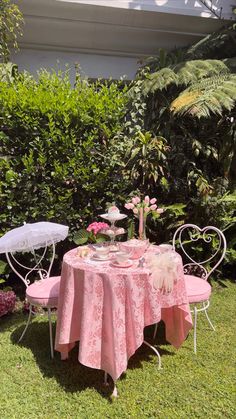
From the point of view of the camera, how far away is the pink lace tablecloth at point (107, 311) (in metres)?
2.73

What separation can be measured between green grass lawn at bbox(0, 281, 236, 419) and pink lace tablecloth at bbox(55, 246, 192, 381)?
0.25m

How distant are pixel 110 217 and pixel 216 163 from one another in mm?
2726

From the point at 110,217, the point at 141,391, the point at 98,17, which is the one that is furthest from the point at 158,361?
the point at 98,17

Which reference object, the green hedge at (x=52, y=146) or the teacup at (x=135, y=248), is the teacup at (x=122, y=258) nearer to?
the teacup at (x=135, y=248)

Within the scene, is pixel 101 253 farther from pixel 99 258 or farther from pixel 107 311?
pixel 107 311

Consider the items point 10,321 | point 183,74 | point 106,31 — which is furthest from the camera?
point 106,31

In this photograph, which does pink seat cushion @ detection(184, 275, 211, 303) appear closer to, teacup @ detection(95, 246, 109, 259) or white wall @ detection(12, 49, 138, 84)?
teacup @ detection(95, 246, 109, 259)

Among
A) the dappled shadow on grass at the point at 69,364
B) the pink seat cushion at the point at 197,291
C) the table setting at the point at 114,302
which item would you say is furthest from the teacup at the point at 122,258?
the dappled shadow on grass at the point at 69,364

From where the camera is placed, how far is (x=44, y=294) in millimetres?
3389

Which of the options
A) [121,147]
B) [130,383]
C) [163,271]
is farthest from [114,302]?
[121,147]

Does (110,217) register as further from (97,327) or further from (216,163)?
(216,163)

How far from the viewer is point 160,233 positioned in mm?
5168

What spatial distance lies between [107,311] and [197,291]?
3.41 feet

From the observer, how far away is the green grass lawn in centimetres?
266
